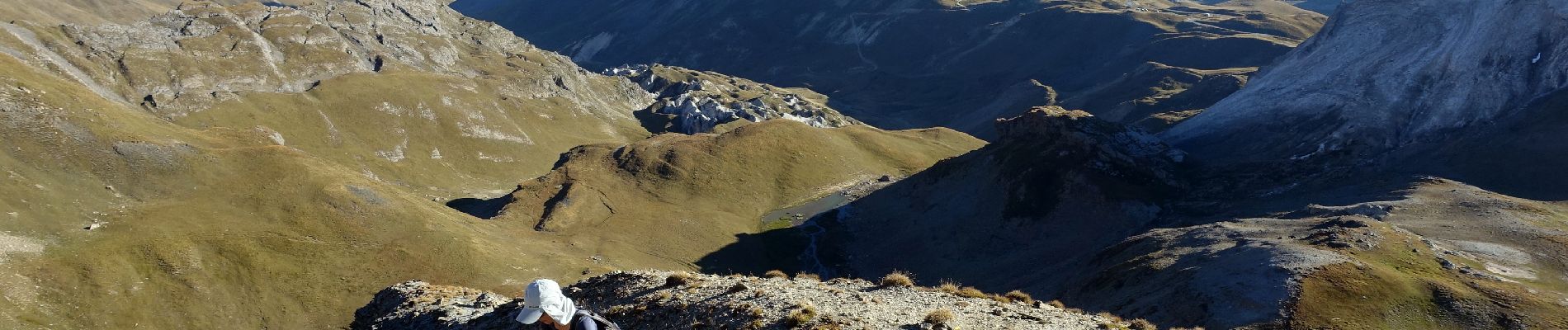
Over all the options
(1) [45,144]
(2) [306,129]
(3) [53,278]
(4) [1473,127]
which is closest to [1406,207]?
(4) [1473,127]

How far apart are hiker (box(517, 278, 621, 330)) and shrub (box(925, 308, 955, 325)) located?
1479 centimetres

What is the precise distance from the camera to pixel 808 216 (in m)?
116

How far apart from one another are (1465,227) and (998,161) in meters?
51.4

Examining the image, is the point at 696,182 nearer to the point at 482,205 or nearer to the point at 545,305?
the point at 482,205

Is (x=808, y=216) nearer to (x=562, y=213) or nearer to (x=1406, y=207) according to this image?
(x=562, y=213)

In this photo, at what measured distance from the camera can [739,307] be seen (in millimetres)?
28156

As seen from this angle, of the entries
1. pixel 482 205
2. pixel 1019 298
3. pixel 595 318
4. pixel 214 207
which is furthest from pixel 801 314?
pixel 482 205

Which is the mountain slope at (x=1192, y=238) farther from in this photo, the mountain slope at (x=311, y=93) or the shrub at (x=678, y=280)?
the mountain slope at (x=311, y=93)

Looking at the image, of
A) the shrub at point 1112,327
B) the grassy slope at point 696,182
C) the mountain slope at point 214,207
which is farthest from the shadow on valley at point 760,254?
the shrub at point 1112,327

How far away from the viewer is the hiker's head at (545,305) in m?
14.5

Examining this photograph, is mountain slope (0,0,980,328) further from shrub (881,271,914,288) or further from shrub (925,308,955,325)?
shrub (925,308,955,325)

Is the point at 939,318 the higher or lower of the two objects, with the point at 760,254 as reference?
higher

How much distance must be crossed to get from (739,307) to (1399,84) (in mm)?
113979

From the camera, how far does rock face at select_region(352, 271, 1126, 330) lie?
27625 mm
